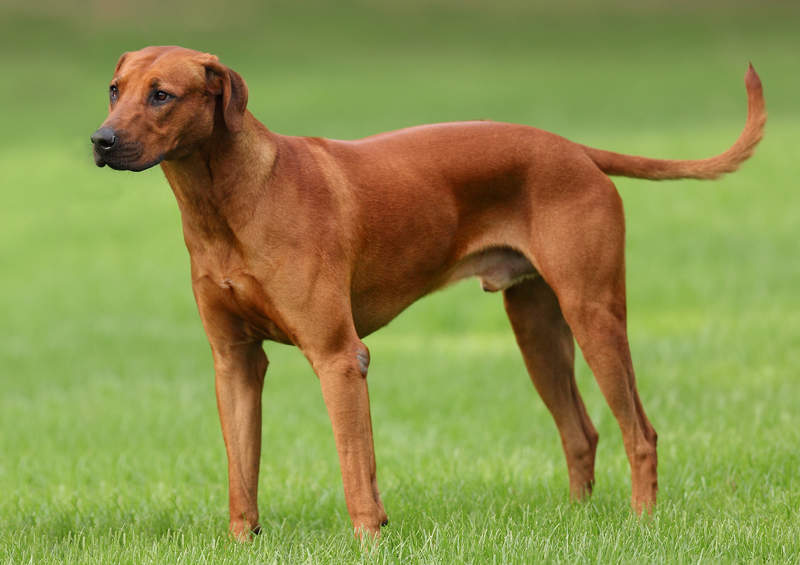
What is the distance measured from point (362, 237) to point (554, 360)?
4.95ft

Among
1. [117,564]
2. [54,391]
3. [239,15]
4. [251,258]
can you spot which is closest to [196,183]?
[251,258]

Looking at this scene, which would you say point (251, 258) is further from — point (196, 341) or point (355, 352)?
point (196, 341)

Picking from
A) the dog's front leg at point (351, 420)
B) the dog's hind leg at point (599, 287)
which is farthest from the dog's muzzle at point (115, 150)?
the dog's hind leg at point (599, 287)

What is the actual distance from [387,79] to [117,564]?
30.4 metres

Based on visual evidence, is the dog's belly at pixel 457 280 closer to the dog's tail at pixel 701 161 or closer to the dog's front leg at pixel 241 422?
the dog's front leg at pixel 241 422

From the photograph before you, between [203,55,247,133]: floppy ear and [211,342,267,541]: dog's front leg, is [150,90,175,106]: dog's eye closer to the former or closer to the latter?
[203,55,247,133]: floppy ear

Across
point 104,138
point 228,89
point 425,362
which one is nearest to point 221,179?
point 228,89

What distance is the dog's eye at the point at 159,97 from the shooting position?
4594 millimetres

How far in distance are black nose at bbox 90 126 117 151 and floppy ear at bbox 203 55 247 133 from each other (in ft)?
1.68

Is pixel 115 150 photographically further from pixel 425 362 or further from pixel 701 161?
pixel 425 362

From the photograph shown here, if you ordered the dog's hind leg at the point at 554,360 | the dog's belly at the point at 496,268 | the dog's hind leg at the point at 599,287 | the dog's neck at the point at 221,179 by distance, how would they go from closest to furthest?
the dog's neck at the point at 221,179 → the dog's hind leg at the point at 599,287 → the dog's belly at the point at 496,268 → the dog's hind leg at the point at 554,360

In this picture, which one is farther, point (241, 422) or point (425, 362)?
point (425, 362)

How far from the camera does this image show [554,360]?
20.4 feet

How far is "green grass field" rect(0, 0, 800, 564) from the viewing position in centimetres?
532
